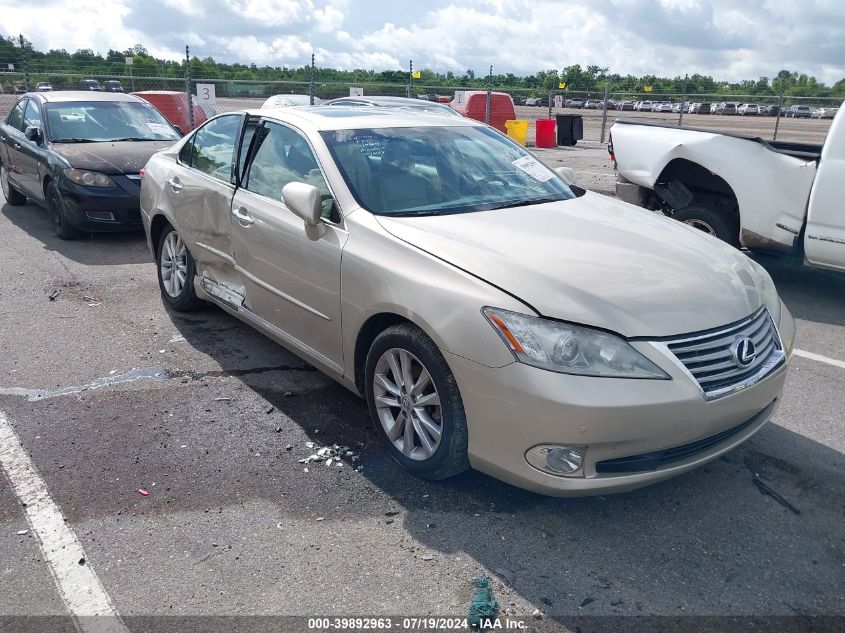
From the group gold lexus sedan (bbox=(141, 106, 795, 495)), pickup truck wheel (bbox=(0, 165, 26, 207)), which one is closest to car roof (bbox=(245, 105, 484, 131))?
gold lexus sedan (bbox=(141, 106, 795, 495))

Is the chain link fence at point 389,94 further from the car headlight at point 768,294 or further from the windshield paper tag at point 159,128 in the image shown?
the car headlight at point 768,294

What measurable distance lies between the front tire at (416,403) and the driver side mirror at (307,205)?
2.45 ft

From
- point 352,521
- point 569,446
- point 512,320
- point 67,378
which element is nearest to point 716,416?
point 569,446

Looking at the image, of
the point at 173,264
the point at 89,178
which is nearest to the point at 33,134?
the point at 89,178

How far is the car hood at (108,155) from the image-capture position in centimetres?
818

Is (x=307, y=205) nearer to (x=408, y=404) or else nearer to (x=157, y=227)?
(x=408, y=404)

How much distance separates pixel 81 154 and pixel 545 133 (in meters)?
15.5

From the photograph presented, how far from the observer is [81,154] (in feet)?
27.3

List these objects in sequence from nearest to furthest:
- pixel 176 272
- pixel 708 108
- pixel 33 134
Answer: pixel 176 272, pixel 33 134, pixel 708 108

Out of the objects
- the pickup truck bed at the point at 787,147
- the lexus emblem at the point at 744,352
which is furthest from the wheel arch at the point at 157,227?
the pickup truck bed at the point at 787,147

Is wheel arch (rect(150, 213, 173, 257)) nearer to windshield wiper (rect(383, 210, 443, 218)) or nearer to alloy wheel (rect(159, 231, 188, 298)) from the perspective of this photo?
alloy wheel (rect(159, 231, 188, 298))

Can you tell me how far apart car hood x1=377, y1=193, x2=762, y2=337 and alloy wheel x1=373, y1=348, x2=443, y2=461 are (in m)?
0.54

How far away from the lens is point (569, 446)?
2.83 m

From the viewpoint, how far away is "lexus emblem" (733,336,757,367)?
121 inches
